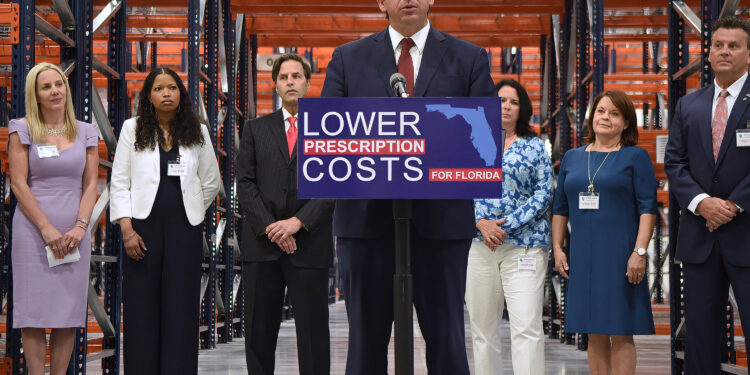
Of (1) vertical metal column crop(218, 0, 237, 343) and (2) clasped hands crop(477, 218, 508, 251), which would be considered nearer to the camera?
(2) clasped hands crop(477, 218, 508, 251)

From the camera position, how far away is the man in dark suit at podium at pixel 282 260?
14.1 ft

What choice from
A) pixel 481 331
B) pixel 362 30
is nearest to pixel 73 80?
pixel 481 331

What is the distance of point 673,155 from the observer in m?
4.42

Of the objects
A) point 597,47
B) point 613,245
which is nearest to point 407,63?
point 613,245

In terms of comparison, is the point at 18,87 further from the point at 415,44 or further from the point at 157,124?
the point at 415,44

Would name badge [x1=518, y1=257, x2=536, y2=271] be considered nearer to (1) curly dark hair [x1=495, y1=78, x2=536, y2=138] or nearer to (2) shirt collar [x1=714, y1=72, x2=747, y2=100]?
(1) curly dark hair [x1=495, y1=78, x2=536, y2=138]

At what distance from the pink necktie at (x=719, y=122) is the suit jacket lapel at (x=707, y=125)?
0.07ft

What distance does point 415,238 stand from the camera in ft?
8.78

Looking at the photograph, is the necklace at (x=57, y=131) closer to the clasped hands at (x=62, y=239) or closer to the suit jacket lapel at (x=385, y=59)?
the clasped hands at (x=62, y=239)

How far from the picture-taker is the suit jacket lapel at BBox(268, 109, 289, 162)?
4.46 metres

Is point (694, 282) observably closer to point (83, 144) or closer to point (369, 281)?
point (369, 281)

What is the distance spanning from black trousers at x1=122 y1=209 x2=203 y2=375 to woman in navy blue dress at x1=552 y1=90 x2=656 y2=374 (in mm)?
1909

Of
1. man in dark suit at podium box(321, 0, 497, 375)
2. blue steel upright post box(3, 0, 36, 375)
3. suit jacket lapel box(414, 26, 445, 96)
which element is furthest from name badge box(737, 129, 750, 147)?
blue steel upright post box(3, 0, 36, 375)

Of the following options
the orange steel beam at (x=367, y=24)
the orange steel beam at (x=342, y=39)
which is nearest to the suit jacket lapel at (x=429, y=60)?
the orange steel beam at (x=367, y=24)
